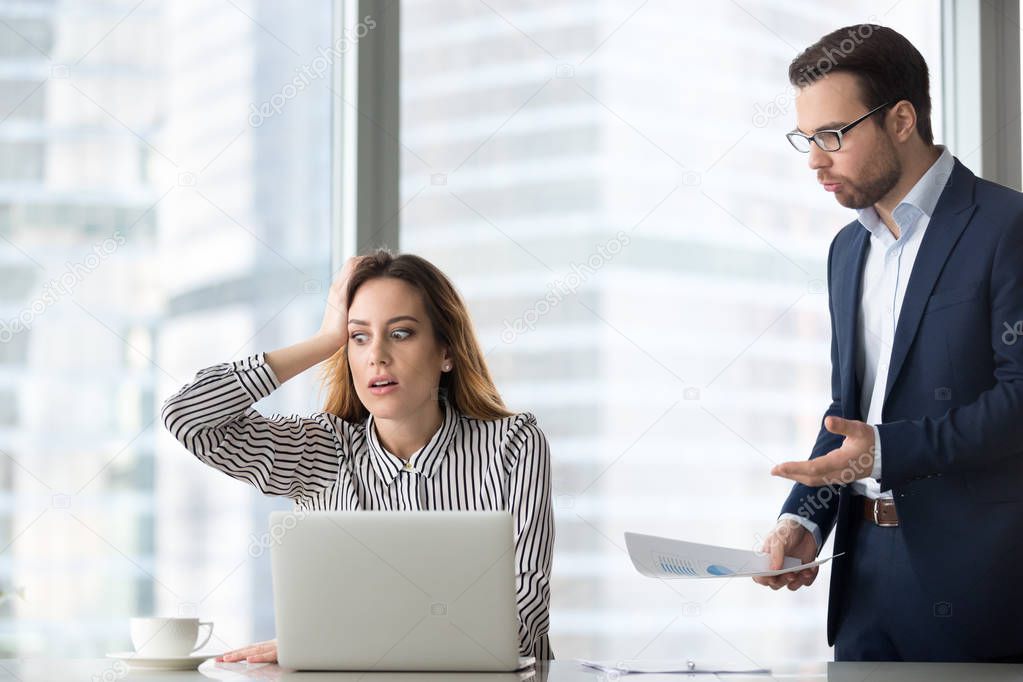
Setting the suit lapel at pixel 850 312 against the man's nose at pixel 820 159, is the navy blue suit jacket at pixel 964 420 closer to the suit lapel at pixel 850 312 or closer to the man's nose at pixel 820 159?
the suit lapel at pixel 850 312

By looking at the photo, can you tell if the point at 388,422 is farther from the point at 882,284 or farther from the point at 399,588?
the point at 882,284

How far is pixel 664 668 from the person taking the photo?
1.53 metres

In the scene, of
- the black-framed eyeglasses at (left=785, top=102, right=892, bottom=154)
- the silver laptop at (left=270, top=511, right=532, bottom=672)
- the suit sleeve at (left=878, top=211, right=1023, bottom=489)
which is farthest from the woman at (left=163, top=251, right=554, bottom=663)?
the black-framed eyeglasses at (left=785, top=102, right=892, bottom=154)

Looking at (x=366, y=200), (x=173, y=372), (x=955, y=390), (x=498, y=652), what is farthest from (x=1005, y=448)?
(x=173, y=372)

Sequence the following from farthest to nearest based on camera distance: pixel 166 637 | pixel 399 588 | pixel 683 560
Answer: pixel 166 637
pixel 683 560
pixel 399 588

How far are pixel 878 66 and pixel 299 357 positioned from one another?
1.28m

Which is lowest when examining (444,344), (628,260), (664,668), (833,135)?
(664,668)

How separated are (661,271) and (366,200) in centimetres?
84

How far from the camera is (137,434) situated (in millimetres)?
2449

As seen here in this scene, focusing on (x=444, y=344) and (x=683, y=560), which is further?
(x=444, y=344)

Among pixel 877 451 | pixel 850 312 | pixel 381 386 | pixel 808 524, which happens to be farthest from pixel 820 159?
pixel 381 386

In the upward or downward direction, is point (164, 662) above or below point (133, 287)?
below

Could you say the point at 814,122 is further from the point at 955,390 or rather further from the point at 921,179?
the point at 955,390

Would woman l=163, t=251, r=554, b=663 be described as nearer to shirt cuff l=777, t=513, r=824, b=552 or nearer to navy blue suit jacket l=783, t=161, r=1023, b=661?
shirt cuff l=777, t=513, r=824, b=552
